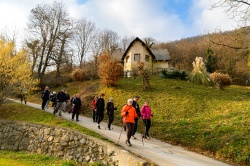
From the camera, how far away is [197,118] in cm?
1554

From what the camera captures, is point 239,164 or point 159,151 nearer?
point 239,164

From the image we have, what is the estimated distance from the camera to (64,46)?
37625mm

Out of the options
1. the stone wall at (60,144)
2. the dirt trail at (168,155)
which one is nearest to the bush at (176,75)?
the dirt trail at (168,155)

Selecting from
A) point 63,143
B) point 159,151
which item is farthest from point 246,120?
point 63,143

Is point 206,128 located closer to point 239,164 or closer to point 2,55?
point 239,164

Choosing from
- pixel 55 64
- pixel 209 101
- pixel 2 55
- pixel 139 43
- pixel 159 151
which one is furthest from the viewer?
pixel 139 43

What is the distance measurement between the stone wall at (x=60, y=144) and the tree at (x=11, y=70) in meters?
3.27

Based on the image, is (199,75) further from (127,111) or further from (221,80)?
(127,111)

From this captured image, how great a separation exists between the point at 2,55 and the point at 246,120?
17.3 metres

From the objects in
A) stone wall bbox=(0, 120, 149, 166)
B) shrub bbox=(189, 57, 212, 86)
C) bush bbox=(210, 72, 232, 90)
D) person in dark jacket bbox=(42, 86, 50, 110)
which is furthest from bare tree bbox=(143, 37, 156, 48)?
stone wall bbox=(0, 120, 149, 166)

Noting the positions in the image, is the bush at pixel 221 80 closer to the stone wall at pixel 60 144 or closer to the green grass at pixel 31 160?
the stone wall at pixel 60 144

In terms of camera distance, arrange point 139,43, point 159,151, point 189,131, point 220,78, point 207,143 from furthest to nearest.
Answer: point 139,43 → point 220,78 → point 189,131 → point 207,143 → point 159,151

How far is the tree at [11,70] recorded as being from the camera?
1772 centimetres

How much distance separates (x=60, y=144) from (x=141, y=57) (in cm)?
2931
